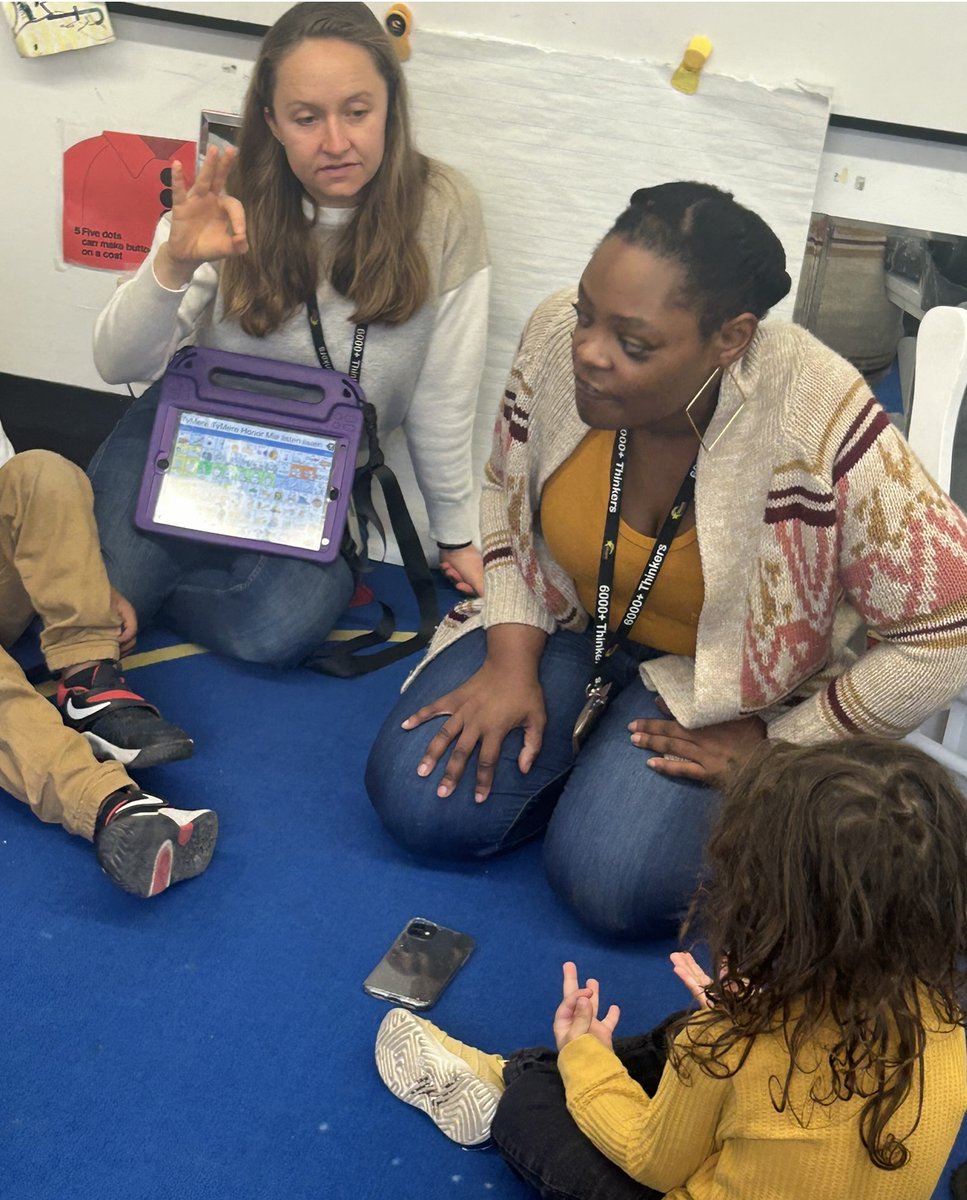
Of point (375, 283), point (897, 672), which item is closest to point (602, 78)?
point (375, 283)

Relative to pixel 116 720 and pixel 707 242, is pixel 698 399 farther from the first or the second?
pixel 116 720

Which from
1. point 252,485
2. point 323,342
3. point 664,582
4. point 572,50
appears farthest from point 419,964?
point 572,50

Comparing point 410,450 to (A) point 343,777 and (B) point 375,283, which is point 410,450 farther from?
(A) point 343,777

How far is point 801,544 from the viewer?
160 centimetres

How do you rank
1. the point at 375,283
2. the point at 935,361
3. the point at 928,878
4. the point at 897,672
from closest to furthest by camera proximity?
the point at 928,878 < the point at 897,672 < the point at 935,361 < the point at 375,283

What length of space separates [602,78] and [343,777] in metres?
1.28

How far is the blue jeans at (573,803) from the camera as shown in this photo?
176 centimetres

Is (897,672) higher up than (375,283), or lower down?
lower down

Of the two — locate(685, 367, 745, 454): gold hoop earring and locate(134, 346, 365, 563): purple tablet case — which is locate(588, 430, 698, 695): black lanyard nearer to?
locate(685, 367, 745, 454): gold hoop earring

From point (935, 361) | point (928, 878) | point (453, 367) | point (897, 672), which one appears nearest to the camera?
point (928, 878)

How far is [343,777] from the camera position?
6.88ft

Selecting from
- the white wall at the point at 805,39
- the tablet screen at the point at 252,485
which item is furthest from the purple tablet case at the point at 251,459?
the white wall at the point at 805,39

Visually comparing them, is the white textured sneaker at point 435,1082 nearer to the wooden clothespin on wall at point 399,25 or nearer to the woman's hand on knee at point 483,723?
the woman's hand on knee at point 483,723

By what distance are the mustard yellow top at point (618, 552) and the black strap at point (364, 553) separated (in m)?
0.52
